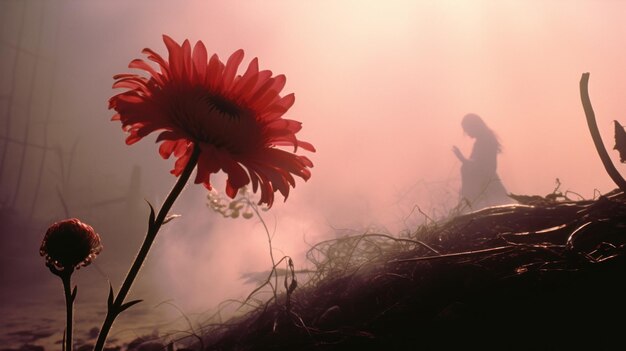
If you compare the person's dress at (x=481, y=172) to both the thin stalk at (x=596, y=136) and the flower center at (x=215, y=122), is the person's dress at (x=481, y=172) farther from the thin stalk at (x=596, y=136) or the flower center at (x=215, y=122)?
the flower center at (x=215, y=122)

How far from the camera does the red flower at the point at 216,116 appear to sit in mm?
840

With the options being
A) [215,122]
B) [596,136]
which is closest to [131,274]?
[215,122]

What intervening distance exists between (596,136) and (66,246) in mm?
1785

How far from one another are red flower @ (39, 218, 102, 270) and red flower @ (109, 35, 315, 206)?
0.80 feet

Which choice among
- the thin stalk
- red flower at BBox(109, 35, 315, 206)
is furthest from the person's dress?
red flower at BBox(109, 35, 315, 206)

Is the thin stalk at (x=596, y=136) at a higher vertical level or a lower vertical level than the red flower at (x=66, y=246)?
higher

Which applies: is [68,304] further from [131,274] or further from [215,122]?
[215,122]

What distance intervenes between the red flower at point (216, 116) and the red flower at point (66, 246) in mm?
244

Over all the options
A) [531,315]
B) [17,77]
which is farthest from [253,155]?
[17,77]

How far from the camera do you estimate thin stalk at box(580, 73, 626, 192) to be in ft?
4.74

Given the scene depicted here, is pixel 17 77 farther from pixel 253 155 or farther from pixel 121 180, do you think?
pixel 253 155

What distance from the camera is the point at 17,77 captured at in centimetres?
1040

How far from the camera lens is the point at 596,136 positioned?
147 centimetres

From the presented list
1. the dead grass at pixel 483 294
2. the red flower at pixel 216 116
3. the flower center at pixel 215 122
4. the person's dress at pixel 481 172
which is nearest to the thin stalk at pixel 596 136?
the dead grass at pixel 483 294
